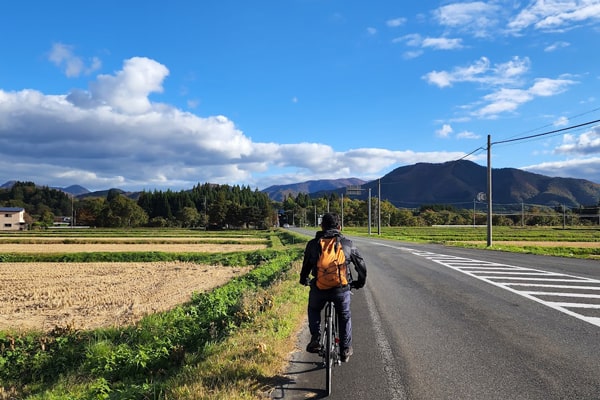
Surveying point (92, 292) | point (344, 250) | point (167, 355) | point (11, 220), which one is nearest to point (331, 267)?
point (344, 250)

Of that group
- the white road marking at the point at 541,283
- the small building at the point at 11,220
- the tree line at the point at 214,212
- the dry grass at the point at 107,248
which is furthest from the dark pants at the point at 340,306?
the small building at the point at 11,220

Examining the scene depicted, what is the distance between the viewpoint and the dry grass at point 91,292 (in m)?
11.9

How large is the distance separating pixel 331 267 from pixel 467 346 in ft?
8.28

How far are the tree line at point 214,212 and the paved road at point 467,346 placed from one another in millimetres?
89547

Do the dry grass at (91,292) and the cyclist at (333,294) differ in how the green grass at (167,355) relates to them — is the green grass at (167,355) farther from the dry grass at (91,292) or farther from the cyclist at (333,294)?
the dry grass at (91,292)

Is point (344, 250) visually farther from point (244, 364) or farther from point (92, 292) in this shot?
point (92, 292)

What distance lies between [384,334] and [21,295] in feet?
48.9

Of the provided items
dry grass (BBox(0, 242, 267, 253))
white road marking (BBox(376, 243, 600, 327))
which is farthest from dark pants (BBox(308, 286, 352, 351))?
dry grass (BBox(0, 242, 267, 253))

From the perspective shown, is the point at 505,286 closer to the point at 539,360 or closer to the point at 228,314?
the point at 539,360

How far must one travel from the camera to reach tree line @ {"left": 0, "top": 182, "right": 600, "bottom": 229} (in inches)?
4619

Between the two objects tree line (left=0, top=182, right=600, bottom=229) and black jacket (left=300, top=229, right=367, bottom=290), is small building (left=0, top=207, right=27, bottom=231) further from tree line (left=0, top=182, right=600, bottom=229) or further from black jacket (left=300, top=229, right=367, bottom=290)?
black jacket (left=300, top=229, right=367, bottom=290)

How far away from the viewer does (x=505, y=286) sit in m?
11.4

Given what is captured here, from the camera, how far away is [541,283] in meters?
12.0

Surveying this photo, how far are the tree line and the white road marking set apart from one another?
83.9m
